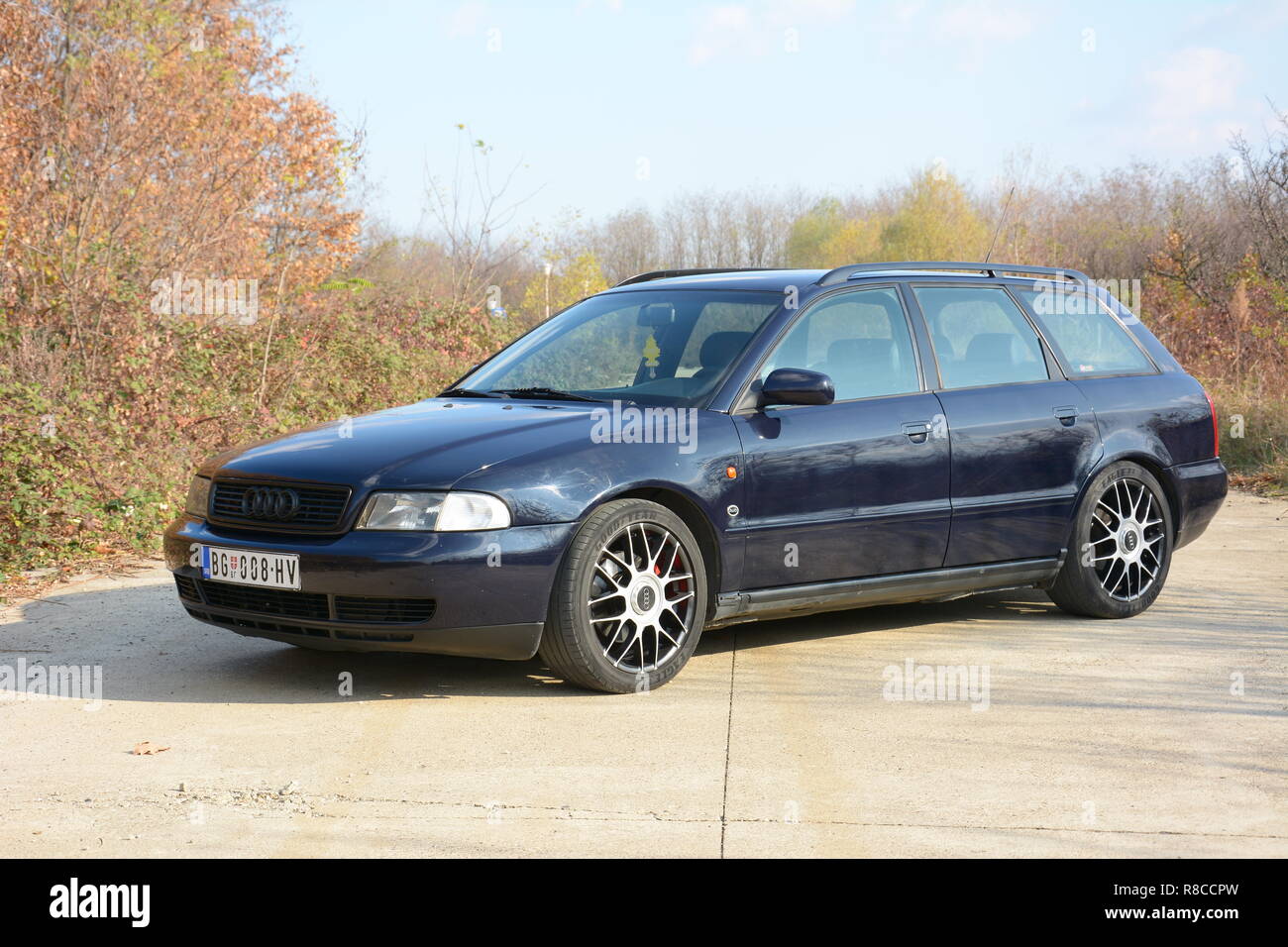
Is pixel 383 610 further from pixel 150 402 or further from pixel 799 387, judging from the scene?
pixel 150 402

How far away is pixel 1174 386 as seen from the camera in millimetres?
7984

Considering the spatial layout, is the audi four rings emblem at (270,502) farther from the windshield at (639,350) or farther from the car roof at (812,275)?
the car roof at (812,275)

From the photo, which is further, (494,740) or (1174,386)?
(1174,386)

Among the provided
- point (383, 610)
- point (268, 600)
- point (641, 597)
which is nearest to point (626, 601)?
point (641, 597)

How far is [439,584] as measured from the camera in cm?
536

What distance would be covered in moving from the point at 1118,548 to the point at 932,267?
1.76 metres

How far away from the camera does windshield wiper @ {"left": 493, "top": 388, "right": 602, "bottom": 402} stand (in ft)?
21.1

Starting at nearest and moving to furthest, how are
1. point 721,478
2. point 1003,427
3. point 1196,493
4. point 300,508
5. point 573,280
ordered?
1. point 300,508
2. point 721,478
3. point 1003,427
4. point 1196,493
5. point 573,280

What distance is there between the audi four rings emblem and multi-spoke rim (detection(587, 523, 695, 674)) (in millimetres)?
1198
